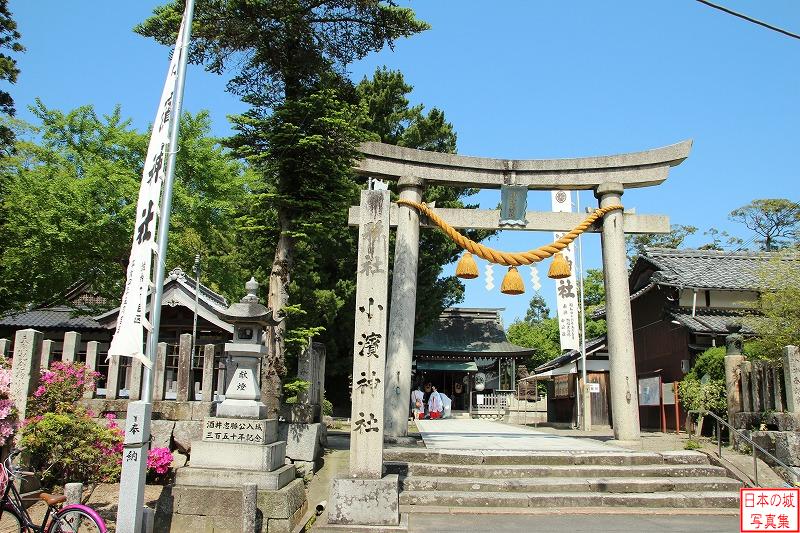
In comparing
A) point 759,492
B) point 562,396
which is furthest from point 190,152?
point 759,492

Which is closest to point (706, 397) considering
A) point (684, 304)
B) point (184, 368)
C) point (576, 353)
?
point (684, 304)

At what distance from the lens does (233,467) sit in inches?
332

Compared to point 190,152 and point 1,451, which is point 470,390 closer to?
point 190,152

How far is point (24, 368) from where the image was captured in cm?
966

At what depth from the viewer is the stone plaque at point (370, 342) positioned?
25.0 feet

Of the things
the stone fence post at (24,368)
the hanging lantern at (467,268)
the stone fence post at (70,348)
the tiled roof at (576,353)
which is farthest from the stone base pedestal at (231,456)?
the tiled roof at (576,353)

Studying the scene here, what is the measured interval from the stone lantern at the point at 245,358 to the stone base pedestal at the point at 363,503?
2.09 metres

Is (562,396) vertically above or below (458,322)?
below

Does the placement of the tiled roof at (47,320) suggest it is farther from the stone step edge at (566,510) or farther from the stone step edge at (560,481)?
the stone step edge at (566,510)

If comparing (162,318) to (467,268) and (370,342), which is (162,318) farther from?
(370,342)

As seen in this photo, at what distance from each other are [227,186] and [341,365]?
9545 mm

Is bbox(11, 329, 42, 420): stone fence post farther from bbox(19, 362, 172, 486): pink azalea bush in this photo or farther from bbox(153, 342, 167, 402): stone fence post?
bbox(153, 342, 167, 402): stone fence post

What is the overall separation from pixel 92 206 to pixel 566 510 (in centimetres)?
1933

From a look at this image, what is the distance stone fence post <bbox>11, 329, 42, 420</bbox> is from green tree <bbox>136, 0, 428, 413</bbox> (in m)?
3.89
